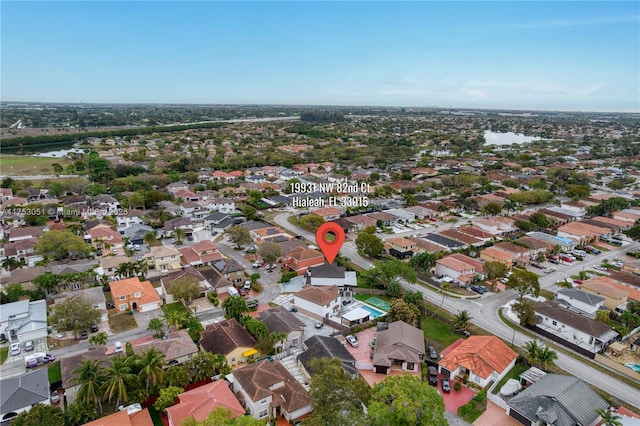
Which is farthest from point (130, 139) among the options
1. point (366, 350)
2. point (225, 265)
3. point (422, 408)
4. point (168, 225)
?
point (422, 408)

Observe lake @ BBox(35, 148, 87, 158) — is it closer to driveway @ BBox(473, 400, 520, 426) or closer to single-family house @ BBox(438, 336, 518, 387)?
single-family house @ BBox(438, 336, 518, 387)

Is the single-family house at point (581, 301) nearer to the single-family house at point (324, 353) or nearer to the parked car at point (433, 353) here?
the parked car at point (433, 353)

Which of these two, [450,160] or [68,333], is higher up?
[450,160]

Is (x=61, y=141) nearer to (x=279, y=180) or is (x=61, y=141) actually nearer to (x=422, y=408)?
(x=279, y=180)

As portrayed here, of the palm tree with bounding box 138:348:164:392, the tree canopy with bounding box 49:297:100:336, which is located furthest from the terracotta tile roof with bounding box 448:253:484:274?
the tree canopy with bounding box 49:297:100:336

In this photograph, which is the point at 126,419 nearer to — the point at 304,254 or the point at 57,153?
the point at 304,254

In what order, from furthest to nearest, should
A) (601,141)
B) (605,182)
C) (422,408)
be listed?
1. (601,141)
2. (605,182)
3. (422,408)

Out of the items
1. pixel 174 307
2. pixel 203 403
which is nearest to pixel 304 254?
pixel 174 307
